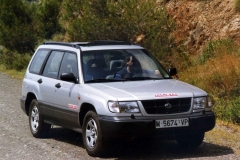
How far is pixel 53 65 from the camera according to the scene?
10.8 meters

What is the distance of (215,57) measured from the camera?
1686cm

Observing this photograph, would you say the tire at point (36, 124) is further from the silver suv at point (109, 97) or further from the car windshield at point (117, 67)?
the car windshield at point (117, 67)

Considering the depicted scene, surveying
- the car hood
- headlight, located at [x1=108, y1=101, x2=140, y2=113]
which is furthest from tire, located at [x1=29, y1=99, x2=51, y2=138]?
headlight, located at [x1=108, y1=101, x2=140, y2=113]

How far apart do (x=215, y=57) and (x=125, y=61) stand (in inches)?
288

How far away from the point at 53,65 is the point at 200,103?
3.01 meters

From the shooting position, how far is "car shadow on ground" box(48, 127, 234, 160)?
29.9 feet

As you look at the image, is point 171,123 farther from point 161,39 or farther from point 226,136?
point 161,39

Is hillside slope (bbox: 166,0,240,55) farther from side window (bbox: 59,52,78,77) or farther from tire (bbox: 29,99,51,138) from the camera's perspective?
side window (bbox: 59,52,78,77)

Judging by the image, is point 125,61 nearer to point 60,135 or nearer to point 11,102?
point 60,135

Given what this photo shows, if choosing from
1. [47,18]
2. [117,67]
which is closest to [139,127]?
[117,67]

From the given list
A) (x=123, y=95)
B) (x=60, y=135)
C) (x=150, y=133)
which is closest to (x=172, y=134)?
(x=150, y=133)

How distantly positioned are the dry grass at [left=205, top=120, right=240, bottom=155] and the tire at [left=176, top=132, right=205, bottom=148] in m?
0.58

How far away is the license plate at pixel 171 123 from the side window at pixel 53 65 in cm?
256

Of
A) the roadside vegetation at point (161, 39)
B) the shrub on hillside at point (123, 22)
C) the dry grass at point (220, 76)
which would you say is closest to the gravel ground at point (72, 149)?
the roadside vegetation at point (161, 39)
